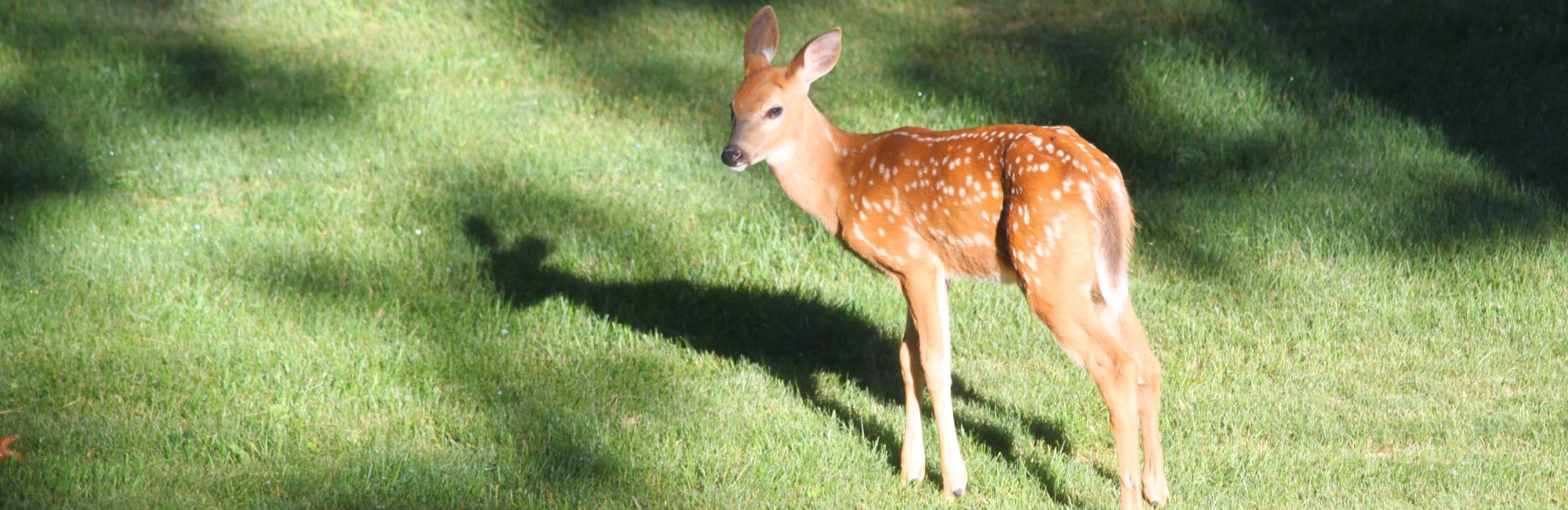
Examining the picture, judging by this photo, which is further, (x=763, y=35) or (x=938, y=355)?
(x=763, y=35)

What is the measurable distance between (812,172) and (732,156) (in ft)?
1.18

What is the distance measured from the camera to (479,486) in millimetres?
4793

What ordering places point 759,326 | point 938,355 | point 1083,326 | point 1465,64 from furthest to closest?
point 1465,64 → point 759,326 → point 938,355 → point 1083,326

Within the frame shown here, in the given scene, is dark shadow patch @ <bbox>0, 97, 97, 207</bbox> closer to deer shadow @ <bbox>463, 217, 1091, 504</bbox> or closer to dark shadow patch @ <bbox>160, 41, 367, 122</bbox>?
dark shadow patch @ <bbox>160, 41, 367, 122</bbox>

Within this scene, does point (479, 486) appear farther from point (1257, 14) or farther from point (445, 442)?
point (1257, 14)

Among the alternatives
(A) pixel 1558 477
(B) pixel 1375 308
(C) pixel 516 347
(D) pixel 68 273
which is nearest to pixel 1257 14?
(B) pixel 1375 308

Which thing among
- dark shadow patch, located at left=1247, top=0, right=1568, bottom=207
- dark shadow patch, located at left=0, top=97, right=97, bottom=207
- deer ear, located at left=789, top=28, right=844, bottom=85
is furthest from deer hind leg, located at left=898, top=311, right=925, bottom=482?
dark shadow patch, located at left=0, top=97, right=97, bottom=207

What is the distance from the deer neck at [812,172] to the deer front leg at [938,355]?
0.40m

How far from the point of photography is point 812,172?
5.04m

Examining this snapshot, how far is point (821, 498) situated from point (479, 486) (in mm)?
1122

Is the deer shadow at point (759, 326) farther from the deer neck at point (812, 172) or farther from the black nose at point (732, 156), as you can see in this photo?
the black nose at point (732, 156)

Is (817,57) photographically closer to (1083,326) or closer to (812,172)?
(812,172)

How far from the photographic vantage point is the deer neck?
5.01m

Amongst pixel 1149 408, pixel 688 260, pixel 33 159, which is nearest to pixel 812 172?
pixel 1149 408
